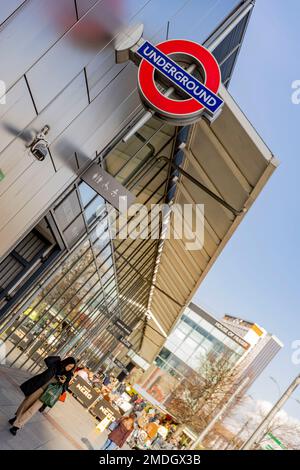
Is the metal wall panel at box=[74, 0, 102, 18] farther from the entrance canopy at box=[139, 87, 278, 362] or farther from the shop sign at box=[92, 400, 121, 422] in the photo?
the shop sign at box=[92, 400, 121, 422]

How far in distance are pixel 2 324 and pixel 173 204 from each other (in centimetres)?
824

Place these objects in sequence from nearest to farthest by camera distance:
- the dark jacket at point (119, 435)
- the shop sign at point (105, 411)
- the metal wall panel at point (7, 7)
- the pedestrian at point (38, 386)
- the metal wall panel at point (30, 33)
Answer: the metal wall panel at point (7, 7), the metal wall panel at point (30, 33), the pedestrian at point (38, 386), the dark jacket at point (119, 435), the shop sign at point (105, 411)

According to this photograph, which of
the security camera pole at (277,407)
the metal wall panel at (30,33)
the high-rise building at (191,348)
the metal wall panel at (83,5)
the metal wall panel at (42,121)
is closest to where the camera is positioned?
the metal wall panel at (30,33)

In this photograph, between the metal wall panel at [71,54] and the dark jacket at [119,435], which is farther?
the dark jacket at [119,435]

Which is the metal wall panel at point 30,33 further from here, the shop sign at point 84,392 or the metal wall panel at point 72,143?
the shop sign at point 84,392

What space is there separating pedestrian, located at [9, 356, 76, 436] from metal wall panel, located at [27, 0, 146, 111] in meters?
4.47

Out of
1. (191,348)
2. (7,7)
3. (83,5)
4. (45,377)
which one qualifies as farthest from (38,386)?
(191,348)

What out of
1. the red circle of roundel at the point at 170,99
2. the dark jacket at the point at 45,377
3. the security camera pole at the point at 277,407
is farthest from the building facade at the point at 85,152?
the security camera pole at the point at 277,407

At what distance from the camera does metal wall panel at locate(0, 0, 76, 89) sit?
4316 mm

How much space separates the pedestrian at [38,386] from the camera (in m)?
6.48

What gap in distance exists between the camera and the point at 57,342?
1705cm

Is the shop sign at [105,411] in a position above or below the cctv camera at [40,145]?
below

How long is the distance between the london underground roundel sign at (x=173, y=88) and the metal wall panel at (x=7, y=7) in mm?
1674

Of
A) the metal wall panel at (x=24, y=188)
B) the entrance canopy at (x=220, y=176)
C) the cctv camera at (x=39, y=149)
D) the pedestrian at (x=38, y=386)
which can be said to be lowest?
the pedestrian at (x=38, y=386)
